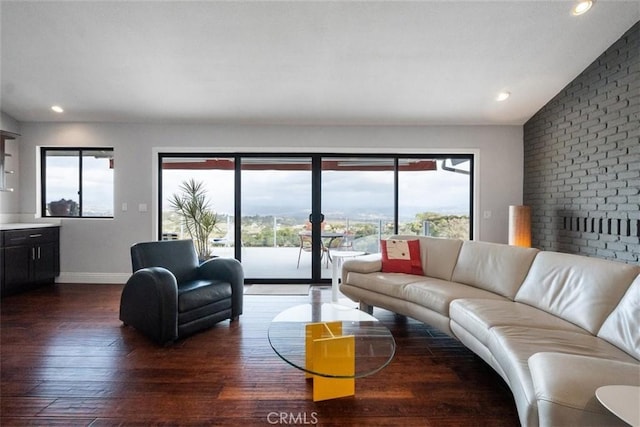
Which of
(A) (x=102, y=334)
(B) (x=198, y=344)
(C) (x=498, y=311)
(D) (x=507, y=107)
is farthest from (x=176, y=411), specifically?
(D) (x=507, y=107)

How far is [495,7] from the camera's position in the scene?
2586 mm

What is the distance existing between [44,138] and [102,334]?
11.3 feet

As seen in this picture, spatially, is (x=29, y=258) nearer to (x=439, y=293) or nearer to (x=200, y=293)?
(x=200, y=293)

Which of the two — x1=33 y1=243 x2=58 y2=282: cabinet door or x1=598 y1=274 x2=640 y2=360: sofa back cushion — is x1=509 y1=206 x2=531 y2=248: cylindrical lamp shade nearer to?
x1=598 y1=274 x2=640 y2=360: sofa back cushion

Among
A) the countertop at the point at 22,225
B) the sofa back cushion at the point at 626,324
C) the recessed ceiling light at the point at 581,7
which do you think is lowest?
the sofa back cushion at the point at 626,324

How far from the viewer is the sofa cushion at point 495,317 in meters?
1.92

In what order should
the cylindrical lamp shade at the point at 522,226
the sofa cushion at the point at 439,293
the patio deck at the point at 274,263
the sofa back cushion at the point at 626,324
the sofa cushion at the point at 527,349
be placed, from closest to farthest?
the sofa cushion at the point at 527,349
the sofa back cushion at the point at 626,324
the sofa cushion at the point at 439,293
the cylindrical lamp shade at the point at 522,226
the patio deck at the point at 274,263

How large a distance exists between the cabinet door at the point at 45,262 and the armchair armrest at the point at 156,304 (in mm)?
2540

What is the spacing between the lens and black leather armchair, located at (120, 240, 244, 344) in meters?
2.54

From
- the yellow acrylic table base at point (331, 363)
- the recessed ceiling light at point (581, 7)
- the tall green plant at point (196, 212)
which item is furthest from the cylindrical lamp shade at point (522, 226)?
the tall green plant at point (196, 212)

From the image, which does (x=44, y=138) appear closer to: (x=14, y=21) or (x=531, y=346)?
(x=14, y=21)

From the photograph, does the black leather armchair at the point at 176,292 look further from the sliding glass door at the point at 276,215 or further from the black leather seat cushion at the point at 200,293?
the sliding glass door at the point at 276,215

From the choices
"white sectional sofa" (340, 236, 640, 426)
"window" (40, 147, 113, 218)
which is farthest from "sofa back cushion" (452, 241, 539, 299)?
"window" (40, 147, 113, 218)

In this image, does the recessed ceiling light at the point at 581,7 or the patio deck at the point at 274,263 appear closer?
the recessed ceiling light at the point at 581,7
